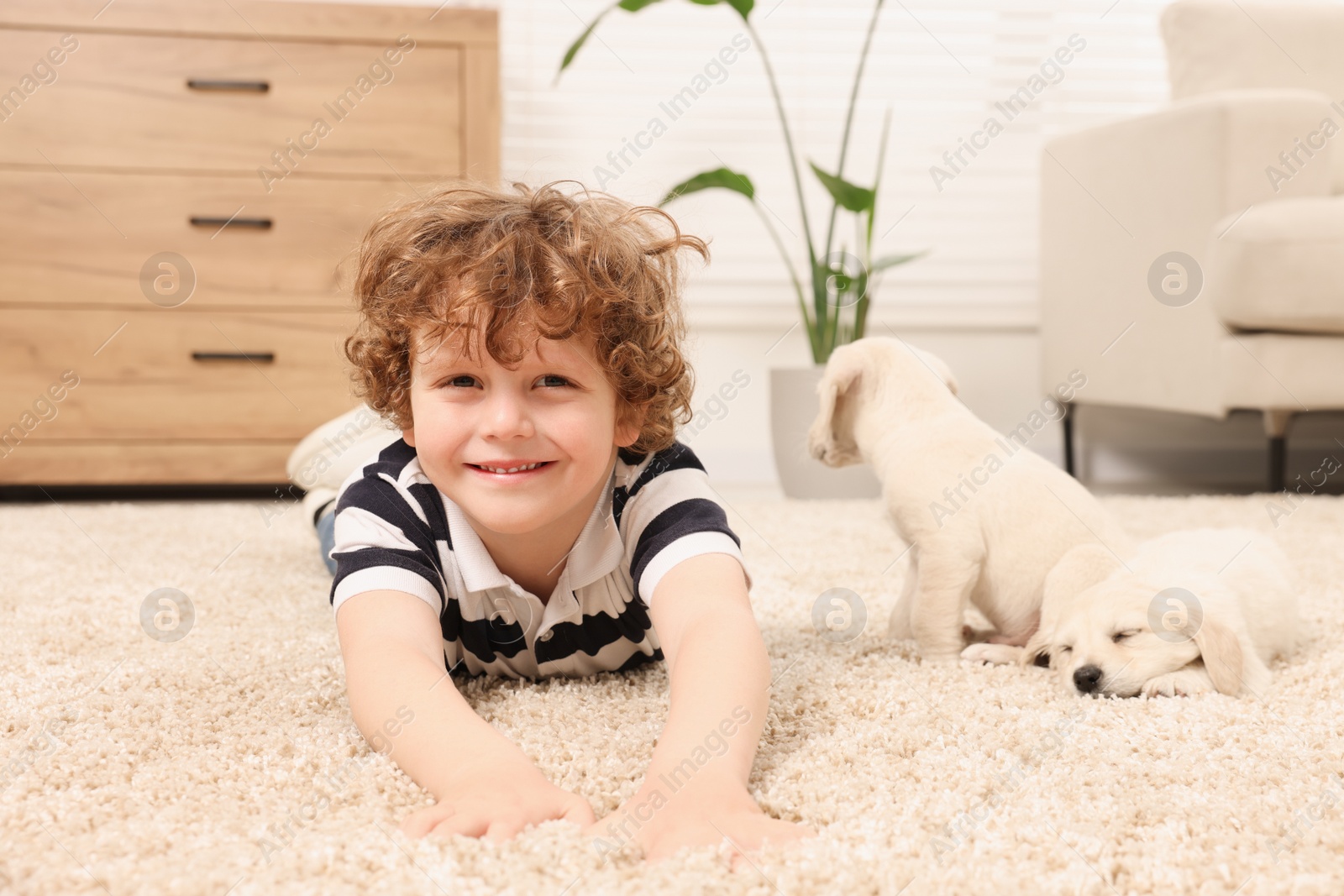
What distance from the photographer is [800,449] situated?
2.27 meters

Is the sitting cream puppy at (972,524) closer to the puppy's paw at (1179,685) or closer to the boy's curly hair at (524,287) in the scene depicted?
the puppy's paw at (1179,685)

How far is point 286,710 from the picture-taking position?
30.5 inches

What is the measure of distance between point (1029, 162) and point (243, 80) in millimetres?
1957

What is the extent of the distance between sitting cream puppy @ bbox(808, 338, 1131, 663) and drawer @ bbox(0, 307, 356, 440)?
137cm

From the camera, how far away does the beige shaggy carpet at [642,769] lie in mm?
498

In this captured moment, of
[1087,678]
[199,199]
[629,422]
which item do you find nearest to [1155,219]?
[1087,678]

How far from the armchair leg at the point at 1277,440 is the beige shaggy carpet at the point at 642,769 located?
0.95 metres

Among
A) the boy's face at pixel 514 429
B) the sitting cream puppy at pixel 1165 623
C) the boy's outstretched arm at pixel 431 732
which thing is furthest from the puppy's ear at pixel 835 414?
the boy's outstretched arm at pixel 431 732

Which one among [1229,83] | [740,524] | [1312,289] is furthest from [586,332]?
[1229,83]

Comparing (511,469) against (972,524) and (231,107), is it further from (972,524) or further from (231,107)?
(231,107)

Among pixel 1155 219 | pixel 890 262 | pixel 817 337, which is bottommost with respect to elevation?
pixel 817 337

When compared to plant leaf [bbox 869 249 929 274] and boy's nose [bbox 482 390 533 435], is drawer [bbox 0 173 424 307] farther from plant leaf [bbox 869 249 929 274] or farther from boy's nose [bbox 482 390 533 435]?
boy's nose [bbox 482 390 533 435]

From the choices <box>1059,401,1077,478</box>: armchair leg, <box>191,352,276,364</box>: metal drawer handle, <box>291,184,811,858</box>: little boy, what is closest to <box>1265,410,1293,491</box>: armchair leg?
<box>1059,401,1077,478</box>: armchair leg

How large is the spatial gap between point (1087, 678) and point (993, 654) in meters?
0.12
